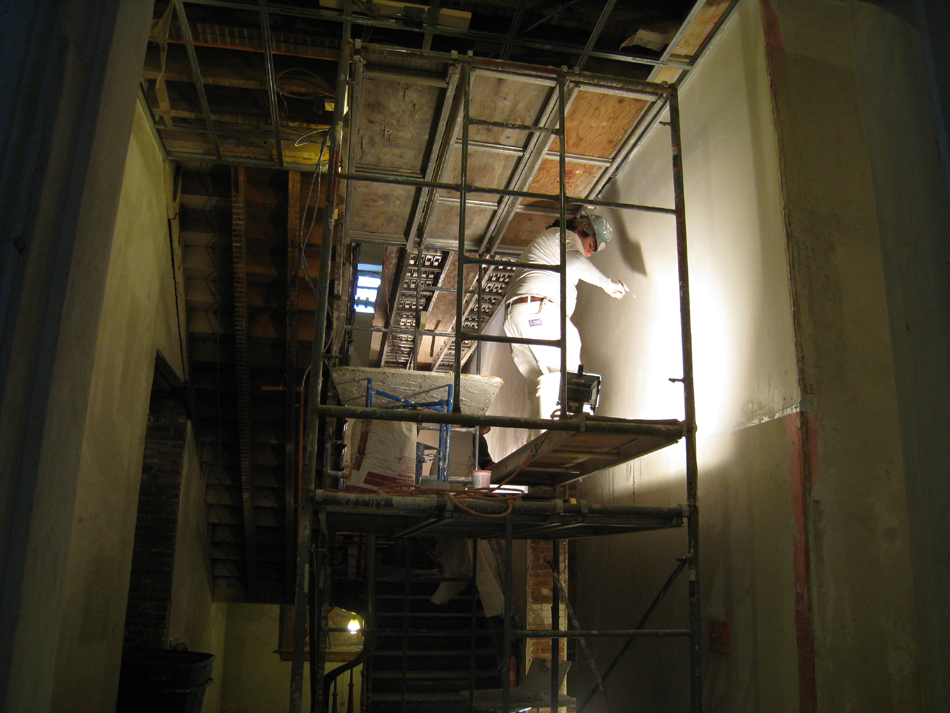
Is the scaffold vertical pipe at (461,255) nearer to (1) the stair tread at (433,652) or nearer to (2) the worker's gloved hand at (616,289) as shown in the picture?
(2) the worker's gloved hand at (616,289)

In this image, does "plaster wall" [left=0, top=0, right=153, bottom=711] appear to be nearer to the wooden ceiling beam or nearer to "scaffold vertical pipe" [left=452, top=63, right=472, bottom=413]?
"scaffold vertical pipe" [left=452, top=63, right=472, bottom=413]

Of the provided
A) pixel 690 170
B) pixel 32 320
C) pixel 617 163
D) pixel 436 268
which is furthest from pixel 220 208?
pixel 32 320

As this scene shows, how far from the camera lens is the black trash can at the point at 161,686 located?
17.9ft

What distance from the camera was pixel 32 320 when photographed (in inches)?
39.8

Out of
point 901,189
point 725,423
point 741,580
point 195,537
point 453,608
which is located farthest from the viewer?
point 195,537

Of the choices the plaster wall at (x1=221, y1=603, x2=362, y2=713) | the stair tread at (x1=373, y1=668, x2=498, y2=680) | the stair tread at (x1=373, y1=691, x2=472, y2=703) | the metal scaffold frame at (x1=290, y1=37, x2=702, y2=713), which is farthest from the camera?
the plaster wall at (x1=221, y1=603, x2=362, y2=713)

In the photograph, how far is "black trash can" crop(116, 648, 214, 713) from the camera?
5469mm

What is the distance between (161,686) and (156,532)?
203 cm

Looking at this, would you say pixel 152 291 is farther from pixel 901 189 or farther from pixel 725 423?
pixel 901 189

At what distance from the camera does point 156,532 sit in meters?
7.24

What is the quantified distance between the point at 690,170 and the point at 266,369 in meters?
5.09

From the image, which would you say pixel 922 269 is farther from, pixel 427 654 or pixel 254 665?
pixel 254 665

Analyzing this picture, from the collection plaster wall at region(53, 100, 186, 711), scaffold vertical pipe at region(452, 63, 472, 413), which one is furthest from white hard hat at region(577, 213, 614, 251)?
plaster wall at region(53, 100, 186, 711)

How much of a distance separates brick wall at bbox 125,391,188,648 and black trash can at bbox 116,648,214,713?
1.47m
